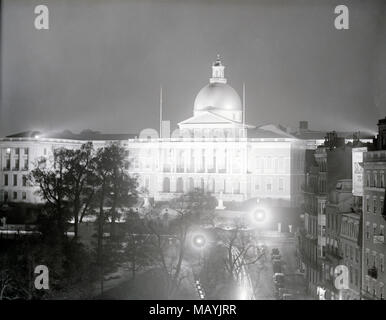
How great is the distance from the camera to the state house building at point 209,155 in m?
→ 23.6

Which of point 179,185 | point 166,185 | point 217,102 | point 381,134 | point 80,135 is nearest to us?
point 381,134

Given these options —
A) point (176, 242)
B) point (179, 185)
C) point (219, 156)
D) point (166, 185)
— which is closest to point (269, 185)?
point (166, 185)

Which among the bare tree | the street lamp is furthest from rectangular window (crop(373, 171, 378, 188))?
the street lamp

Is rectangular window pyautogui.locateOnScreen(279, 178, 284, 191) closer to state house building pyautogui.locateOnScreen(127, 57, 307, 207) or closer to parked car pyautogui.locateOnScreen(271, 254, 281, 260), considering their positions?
state house building pyautogui.locateOnScreen(127, 57, 307, 207)

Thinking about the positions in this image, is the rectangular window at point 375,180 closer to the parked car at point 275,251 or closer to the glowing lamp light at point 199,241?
the parked car at point 275,251

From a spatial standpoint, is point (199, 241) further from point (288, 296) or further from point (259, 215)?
point (259, 215)

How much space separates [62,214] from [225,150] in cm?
1204

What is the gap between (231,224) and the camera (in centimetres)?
1867

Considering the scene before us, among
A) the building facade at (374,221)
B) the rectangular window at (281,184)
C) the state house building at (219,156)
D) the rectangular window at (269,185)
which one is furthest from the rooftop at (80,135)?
the building facade at (374,221)

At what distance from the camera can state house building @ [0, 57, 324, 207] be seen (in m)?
23.6

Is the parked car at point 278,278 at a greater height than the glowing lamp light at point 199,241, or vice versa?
the glowing lamp light at point 199,241

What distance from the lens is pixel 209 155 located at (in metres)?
30.6

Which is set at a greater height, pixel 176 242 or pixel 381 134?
pixel 381 134

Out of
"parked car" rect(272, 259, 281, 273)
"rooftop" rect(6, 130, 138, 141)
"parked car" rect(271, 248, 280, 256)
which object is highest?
"rooftop" rect(6, 130, 138, 141)
